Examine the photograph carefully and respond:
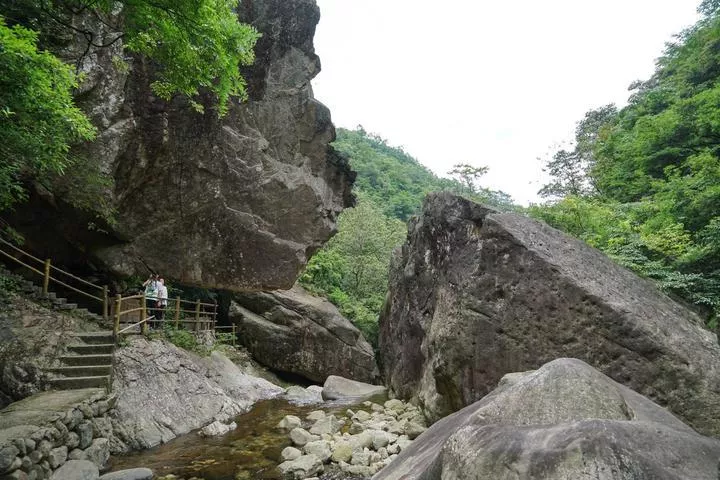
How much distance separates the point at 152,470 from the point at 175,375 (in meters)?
3.85

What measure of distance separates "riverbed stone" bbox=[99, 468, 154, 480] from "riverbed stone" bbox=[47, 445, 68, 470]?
63 cm

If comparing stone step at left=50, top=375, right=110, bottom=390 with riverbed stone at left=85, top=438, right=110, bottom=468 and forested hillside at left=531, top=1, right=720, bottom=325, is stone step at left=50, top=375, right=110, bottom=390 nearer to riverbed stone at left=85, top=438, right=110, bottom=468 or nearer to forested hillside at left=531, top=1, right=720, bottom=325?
riverbed stone at left=85, top=438, right=110, bottom=468

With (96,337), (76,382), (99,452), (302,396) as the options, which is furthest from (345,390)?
(99,452)

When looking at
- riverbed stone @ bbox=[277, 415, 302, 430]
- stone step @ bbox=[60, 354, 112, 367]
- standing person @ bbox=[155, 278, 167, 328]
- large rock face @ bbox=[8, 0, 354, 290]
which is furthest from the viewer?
standing person @ bbox=[155, 278, 167, 328]

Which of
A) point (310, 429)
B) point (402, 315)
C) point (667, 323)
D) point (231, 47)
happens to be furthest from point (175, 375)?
point (667, 323)

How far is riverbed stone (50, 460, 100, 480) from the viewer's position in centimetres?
633

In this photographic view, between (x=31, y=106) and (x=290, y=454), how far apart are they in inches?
270

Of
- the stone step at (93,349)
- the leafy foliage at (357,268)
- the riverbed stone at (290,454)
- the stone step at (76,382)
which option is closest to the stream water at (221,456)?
the riverbed stone at (290,454)

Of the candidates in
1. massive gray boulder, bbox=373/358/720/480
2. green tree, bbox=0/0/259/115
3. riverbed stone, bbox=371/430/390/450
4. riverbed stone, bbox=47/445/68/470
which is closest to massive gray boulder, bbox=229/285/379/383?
riverbed stone, bbox=371/430/390/450

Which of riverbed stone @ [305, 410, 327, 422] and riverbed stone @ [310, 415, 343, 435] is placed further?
riverbed stone @ [305, 410, 327, 422]

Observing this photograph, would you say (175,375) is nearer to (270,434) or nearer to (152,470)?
(270,434)

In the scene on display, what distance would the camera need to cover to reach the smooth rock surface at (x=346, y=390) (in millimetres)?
16594

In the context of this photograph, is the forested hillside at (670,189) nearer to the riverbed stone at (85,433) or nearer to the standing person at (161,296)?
the riverbed stone at (85,433)

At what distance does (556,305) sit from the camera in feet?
23.3
